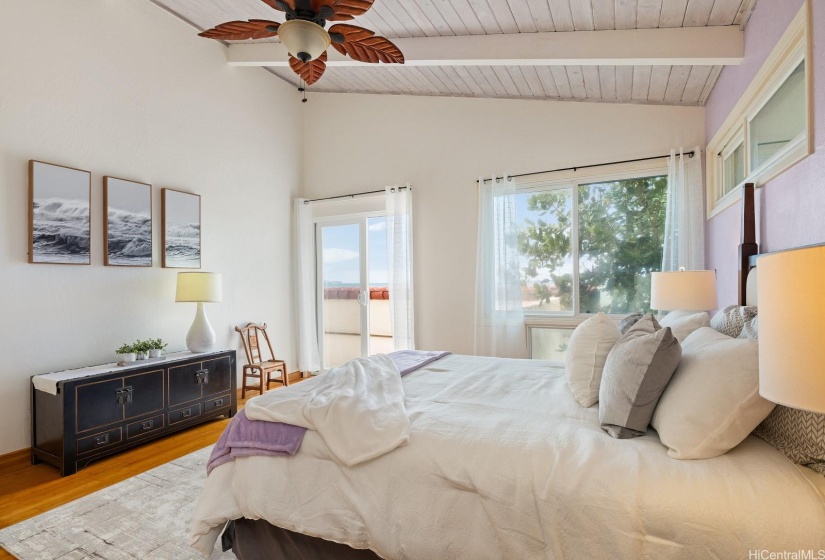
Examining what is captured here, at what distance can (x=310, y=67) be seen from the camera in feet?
8.05

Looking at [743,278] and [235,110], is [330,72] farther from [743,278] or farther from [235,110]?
[743,278]

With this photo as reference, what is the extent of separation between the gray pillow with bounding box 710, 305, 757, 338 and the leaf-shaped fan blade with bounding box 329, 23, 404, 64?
6.45 feet

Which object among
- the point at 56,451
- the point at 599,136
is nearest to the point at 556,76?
the point at 599,136

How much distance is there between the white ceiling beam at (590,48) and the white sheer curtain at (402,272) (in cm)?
163

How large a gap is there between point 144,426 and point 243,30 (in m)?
2.75

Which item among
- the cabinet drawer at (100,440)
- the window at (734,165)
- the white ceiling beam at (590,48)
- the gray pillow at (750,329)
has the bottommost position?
the cabinet drawer at (100,440)

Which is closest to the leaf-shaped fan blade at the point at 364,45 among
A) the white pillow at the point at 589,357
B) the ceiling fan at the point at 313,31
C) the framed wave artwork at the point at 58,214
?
the ceiling fan at the point at 313,31

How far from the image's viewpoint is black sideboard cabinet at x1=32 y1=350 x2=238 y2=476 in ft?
9.13

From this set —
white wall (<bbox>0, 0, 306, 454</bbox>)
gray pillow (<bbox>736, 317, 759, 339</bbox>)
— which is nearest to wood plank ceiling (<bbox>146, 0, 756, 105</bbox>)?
white wall (<bbox>0, 0, 306, 454</bbox>)

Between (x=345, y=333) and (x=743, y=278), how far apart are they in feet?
13.0

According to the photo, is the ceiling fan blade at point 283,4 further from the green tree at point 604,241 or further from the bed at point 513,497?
the green tree at point 604,241

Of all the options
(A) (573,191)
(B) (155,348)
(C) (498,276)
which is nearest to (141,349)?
(B) (155,348)

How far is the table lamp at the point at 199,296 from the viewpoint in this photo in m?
3.72

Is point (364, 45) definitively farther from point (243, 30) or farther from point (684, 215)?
point (684, 215)
